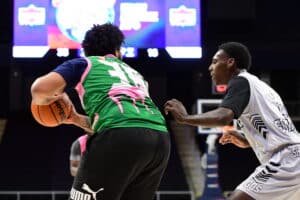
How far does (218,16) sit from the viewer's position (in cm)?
1436

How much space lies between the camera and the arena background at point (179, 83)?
14.1 metres

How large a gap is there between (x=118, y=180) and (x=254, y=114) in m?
1.13

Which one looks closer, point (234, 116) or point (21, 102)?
point (234, 116)

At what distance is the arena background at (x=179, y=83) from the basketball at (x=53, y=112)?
24.7ft

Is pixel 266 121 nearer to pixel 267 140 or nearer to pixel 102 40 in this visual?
pixel 267 140

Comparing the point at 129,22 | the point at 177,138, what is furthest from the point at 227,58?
the point at 177,138

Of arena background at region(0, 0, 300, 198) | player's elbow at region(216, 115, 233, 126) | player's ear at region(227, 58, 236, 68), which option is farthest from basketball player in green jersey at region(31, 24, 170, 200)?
arena background at region(0, 0, 300, 198)

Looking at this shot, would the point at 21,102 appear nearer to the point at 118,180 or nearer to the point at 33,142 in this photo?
the point at 33,142

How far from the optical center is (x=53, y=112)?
359cm

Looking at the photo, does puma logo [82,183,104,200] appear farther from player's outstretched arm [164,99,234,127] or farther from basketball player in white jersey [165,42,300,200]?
basketball player in white jersey [165,42,300,200]

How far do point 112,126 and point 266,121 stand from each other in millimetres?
1131

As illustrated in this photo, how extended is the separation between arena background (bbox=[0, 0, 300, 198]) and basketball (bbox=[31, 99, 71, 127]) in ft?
24.7

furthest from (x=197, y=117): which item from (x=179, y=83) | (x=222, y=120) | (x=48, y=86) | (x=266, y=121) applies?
(x=179, y=83)

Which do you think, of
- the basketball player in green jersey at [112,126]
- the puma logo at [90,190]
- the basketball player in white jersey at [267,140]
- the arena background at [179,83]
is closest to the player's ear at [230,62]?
the basketball player in white jersey at [267,140]
